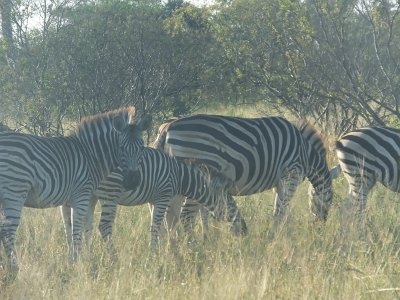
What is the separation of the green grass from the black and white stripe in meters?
0.20

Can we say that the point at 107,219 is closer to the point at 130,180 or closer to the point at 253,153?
the point at 130,180

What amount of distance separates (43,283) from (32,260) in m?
0.67

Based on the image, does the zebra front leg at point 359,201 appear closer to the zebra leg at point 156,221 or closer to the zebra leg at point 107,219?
the zebra leg at point 156,221

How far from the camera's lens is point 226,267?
522 centimetres

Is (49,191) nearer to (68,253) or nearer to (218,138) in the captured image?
(68,253)

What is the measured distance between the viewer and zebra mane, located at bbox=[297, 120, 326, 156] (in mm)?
8422

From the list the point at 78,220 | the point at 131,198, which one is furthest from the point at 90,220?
the point at 78,220

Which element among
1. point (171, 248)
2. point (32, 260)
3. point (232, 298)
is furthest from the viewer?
point (171, 248)

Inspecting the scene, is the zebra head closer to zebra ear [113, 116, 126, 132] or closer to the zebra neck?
zebra ear [113, 116, 126, 132]

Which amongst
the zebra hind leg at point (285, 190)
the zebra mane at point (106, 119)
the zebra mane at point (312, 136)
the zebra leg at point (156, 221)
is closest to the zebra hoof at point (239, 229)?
the zebra hind leg at point (285, 190)

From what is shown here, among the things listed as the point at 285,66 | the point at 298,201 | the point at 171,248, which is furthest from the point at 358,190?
the point at 285,66

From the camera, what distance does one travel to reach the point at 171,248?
5871 millimetres

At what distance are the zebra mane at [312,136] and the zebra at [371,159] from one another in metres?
0.97

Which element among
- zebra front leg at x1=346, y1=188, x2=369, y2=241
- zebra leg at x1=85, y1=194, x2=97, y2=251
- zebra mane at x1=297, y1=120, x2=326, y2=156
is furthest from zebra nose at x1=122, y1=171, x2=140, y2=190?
zebra mane at x1=297, y1=120, x2=326, y2=156
